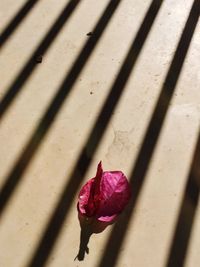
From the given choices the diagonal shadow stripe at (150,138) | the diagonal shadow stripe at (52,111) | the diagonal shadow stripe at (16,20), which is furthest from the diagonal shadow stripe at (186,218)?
the diagonal shadow stripe at (16,20)

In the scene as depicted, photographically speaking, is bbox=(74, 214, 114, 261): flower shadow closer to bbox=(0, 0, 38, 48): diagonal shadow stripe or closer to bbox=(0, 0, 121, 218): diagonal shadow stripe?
bbox=(0, 0, 121, 218): diagonal shadow stripe

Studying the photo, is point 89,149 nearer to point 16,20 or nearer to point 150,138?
point 150,138

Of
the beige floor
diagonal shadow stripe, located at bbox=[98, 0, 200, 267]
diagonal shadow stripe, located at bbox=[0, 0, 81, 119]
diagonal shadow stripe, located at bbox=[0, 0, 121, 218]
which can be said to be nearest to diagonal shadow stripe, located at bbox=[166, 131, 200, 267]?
the beige floor

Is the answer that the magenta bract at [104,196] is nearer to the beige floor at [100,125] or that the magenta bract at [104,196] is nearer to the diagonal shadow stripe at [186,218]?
the beige floor at [100,125]

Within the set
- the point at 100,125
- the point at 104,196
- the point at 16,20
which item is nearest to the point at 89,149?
the point at 100,125

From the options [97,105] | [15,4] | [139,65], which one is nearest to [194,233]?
[97,105]

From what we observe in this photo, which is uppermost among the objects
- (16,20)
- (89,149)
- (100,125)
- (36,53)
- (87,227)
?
(16,20)
